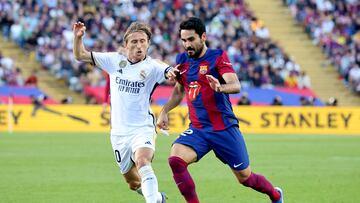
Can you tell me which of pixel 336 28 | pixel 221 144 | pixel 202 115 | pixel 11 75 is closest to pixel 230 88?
pixel 202 115

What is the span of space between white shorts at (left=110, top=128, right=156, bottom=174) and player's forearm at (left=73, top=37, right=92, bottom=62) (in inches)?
39.9

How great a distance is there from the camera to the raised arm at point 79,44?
1100 centimetres

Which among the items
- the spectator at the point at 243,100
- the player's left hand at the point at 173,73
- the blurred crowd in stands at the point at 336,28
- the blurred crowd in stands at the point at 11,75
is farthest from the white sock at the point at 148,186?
the blurred crowd in stands at the point at 336,28

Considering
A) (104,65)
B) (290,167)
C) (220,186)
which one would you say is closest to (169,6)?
(290,167)

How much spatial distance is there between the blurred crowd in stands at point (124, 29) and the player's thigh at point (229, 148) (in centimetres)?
2600

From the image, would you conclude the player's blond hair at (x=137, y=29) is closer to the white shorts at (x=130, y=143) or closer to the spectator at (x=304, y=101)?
the white shorts at (x=130, y=143)

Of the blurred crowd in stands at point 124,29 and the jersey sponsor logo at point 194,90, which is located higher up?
the jersey sponsor logo at point 194,90

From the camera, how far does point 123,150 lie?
11.4 m

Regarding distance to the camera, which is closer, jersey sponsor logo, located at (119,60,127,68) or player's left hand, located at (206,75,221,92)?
player's left hand, located at (206,75,221,92)

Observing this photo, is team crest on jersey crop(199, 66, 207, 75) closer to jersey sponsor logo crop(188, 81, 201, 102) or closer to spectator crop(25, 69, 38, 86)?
jersey sponsor logo crop(188, 81, 201, 102)

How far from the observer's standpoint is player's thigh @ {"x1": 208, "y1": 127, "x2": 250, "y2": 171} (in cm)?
1088

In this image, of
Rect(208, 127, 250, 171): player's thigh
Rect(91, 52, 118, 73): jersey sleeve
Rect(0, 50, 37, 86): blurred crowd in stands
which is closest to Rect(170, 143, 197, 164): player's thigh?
Rect(208, 127, 250, 171): player's thigh

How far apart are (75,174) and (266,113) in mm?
18385

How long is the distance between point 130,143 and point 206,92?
1.18 metres
